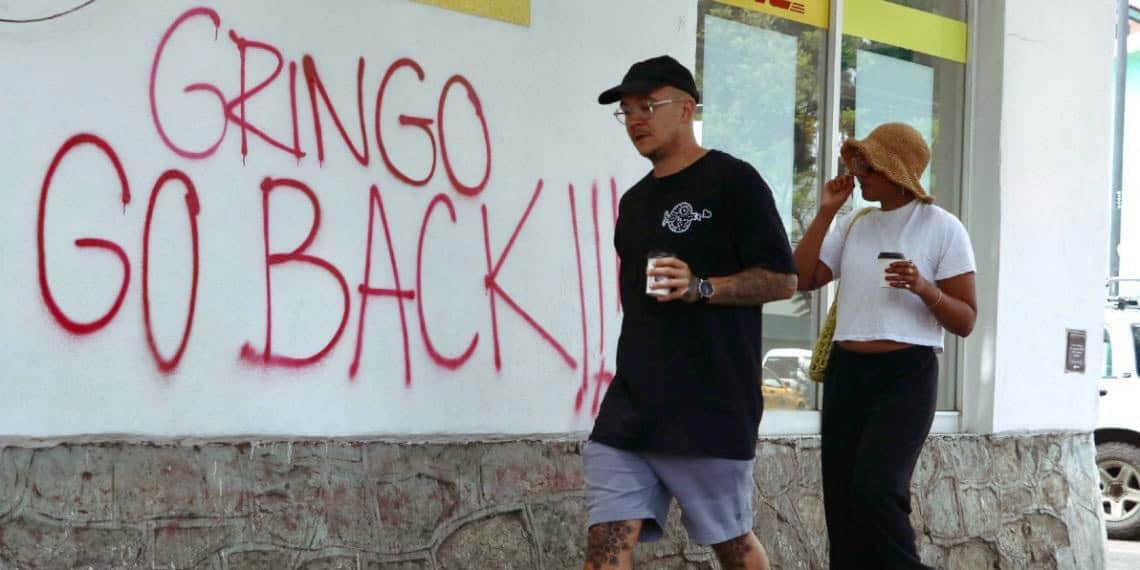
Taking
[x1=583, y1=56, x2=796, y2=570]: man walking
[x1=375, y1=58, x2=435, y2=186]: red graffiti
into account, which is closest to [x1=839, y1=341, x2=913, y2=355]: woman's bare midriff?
[x1=583, y1=56, x2=796, y2=570]: man walking

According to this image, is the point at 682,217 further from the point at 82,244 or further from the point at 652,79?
the point at 82,244

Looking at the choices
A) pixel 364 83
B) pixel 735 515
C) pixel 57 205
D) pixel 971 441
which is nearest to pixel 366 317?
pixel 364 83

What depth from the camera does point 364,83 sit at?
5.39 meters

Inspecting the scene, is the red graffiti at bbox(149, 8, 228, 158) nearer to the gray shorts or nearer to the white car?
the gray shorts

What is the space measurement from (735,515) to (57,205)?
2.17 meters

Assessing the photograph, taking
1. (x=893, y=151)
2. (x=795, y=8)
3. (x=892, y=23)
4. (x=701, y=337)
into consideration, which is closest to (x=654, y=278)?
(x=701, y=337)

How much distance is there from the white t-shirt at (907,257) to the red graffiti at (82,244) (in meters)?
2.36

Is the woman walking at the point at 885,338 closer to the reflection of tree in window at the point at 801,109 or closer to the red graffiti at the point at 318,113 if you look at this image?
the red graffiti at the point at 318,113

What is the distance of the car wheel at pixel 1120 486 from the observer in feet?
36.6

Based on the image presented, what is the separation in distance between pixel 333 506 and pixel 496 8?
192 cm

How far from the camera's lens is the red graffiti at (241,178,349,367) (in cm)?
511

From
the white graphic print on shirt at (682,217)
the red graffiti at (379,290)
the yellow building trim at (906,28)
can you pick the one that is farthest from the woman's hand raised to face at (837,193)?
the yellow building trim at (906,28)

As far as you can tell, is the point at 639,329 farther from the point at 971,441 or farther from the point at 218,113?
the point at 971,441

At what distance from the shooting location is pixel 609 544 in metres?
4.29
